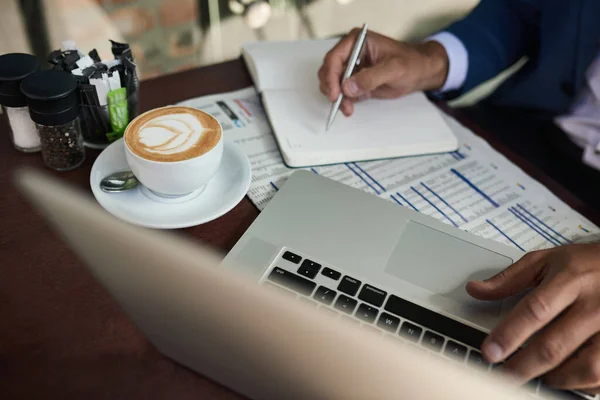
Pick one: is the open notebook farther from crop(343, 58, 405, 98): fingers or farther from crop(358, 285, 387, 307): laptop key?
crop(358, 285, 387, 307): laptop key

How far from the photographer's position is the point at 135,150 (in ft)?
1.90

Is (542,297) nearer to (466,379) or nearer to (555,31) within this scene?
(466,379)

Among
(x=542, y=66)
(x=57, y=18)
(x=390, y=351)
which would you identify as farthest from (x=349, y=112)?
(x=57, y=18)

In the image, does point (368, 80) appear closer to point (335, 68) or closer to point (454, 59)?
point (335, 68)

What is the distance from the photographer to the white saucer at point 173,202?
1.97ft

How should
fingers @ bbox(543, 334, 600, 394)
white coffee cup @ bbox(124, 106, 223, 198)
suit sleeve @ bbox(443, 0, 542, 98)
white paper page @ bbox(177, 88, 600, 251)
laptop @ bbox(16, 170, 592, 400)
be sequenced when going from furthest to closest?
suit sleeve @ bbox(443, 0, 542, 98) < white paper page @ bbox(177, 88, 600, 251) < white coffee cup @ bbox(124, 106, 223, 198) < fingers @ bbox(543, 334, 600, 394) < laptop @ bbox(16, 170, 592, 400)

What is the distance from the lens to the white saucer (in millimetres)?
600

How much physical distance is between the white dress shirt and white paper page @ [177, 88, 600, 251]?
16cm

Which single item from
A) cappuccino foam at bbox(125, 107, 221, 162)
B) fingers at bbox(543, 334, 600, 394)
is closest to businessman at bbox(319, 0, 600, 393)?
cappuccino foam at bbox(125, 107, 221, 162)

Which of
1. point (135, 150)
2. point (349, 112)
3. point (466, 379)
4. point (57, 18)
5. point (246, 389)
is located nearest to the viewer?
point (466, 379)

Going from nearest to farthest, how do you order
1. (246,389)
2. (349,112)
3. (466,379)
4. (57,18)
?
1. (466,379)
2. (246,389)
3. (349,112)
4. (57,18)

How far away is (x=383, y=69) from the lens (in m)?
0.79

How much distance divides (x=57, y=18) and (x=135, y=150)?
3.96ft

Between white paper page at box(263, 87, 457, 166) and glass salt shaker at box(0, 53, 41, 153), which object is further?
white paper page at box(263, 87, 457, 166)
